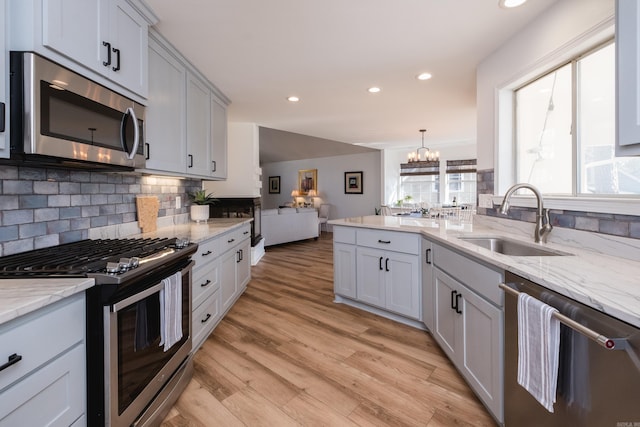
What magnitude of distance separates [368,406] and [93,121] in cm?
205

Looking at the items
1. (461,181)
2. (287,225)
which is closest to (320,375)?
(287,225)

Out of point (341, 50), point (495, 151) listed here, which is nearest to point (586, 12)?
point (495, 151)

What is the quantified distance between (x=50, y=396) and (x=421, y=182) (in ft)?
26.4

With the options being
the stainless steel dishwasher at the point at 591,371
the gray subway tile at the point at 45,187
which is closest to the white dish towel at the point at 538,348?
the stainless steel dishwasher at the point at 591,371

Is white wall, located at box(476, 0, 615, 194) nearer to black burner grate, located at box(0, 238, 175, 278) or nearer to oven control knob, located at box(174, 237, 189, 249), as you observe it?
oven control knob, located at box(174, 237, 189, 249)

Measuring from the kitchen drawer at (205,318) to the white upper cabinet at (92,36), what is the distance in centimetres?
148

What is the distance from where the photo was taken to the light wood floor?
1562mm

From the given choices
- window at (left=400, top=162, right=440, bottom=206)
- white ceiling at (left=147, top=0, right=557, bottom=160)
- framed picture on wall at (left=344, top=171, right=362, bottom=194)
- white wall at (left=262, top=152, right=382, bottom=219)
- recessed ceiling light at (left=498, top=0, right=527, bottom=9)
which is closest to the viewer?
recessed ceiling light at (left=498, top=0, right=527, bottom=9)

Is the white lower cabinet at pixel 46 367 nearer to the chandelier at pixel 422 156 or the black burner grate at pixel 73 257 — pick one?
the black burner grate at pixel 73 257

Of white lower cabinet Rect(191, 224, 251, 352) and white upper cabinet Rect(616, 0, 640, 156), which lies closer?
white upper cabinet Rect(616, 0, 640, 156)

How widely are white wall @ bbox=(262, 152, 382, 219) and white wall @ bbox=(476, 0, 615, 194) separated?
5.97 m

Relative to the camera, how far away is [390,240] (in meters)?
2.66

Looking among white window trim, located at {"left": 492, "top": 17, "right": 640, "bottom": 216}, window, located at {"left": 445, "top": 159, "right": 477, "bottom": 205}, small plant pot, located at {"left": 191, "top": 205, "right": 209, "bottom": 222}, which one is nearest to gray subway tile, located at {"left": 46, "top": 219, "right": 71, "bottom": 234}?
small plant pot, located at {"left": 191, "top": 205, "right": 209, "bottom": 222}

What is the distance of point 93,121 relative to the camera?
4.74ft
